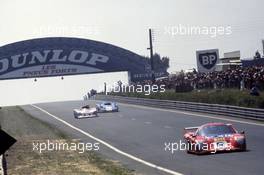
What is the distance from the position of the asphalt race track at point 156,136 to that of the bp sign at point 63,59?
8.85 feet

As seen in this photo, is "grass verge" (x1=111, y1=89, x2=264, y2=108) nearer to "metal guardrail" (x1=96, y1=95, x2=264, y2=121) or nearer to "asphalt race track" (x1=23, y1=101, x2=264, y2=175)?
"metal guardrail" (x1=96, y1=95, x2=264, y2=121)

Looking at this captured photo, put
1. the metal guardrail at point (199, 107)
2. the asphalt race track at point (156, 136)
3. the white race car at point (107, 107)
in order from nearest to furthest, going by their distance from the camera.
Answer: the asphalt race track at point (156, 136) → the metal guardrail at point (199, 107) → the white race car at point (107, 107)

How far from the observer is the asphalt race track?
1614 cm

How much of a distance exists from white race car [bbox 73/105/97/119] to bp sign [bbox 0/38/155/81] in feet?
6.97

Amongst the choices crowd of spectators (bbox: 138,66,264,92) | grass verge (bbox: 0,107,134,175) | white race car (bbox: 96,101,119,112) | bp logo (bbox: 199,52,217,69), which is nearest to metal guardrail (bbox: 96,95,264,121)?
white race car (bbox: 96,101,119,112)

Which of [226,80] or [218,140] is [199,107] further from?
[218,140]

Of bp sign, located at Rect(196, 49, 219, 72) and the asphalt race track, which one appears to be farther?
bp sign, located at Rect(196, 49, 219, 72)

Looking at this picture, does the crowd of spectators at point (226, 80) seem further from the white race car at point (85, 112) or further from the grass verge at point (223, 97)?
the white race car at point (85, 112)

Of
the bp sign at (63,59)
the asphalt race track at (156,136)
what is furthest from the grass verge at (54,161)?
the bp sign at (63,59)

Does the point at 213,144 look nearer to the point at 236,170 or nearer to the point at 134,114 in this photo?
the point at 236,170

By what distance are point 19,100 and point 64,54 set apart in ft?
52.4

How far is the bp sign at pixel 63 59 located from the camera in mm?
35438

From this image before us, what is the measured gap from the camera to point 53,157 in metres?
21.4

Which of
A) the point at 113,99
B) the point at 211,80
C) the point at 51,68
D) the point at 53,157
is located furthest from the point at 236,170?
the point at 113,99
